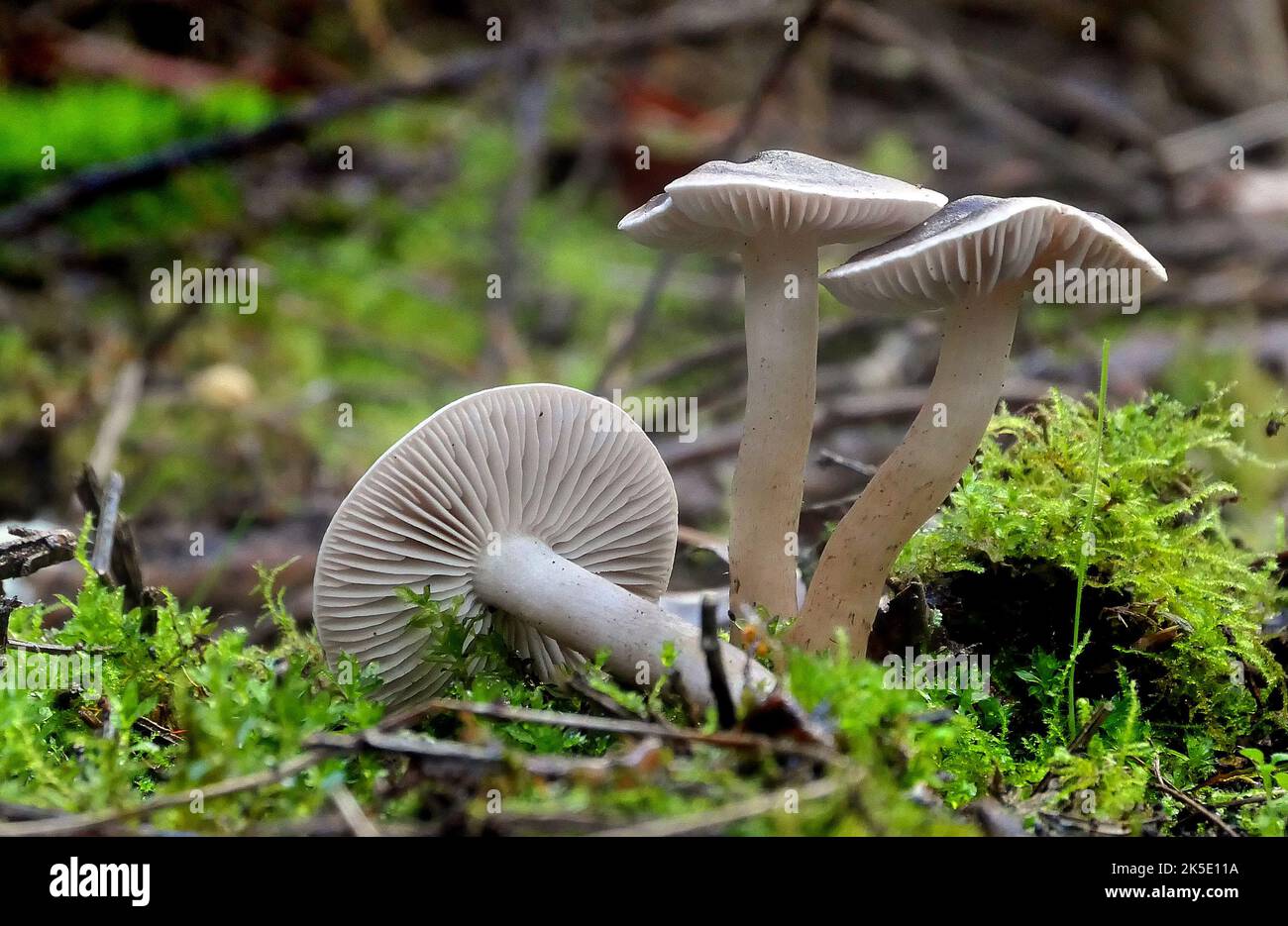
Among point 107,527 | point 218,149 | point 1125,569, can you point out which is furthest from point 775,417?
point 218,149

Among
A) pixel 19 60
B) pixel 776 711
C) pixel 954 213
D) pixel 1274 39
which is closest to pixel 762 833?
pixel 776 711

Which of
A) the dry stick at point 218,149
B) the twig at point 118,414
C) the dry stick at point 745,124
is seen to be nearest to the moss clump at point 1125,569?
the dry stick at point 745,124

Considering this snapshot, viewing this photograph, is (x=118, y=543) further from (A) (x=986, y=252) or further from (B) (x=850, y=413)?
(B) (x=850, y=413)

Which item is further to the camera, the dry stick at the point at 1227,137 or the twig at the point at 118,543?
the dry stick at the point at 1227,137

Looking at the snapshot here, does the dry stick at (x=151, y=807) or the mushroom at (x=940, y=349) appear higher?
the mushroom at (x=940, y=349)

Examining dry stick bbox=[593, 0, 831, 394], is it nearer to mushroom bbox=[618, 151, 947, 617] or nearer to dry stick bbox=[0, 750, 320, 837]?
mushroom bbox=[618, 151, 947, 617]

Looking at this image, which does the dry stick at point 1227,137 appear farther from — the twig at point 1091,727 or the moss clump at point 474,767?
the moss clump at point 474,767

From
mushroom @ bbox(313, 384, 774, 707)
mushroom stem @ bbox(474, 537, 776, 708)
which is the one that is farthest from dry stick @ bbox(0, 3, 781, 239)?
mushroom stem @ bbox(474, 537, 776, 708)
